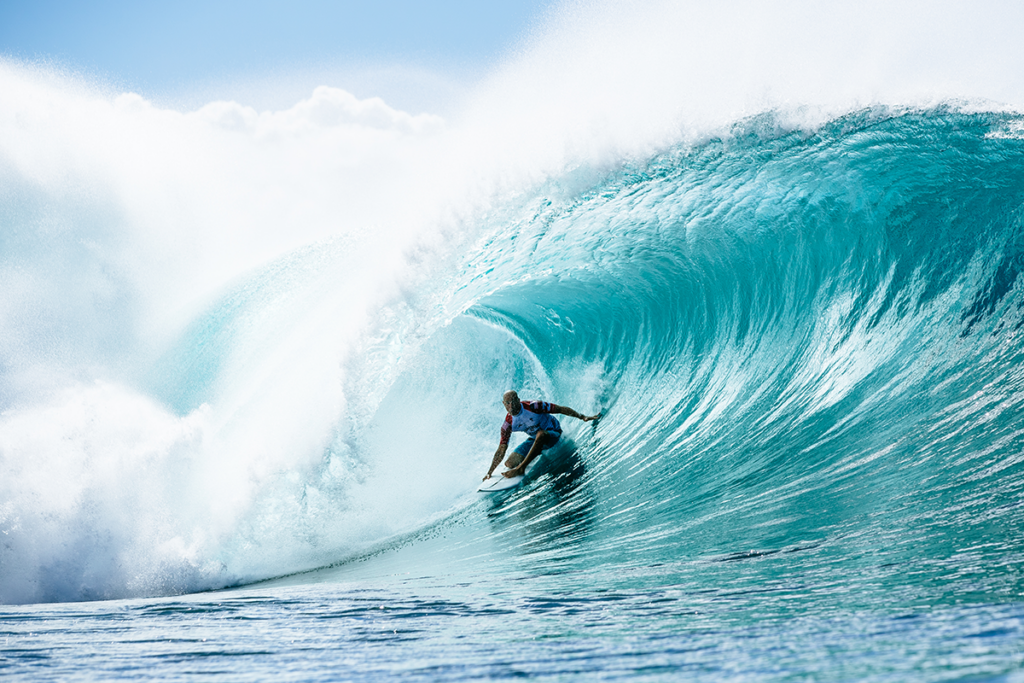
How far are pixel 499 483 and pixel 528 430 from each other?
2.02ft

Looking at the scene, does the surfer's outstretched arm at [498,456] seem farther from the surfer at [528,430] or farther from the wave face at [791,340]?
the wave face at [791,340]

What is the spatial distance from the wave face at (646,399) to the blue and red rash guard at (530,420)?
0.42m

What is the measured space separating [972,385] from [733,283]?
2848 mm

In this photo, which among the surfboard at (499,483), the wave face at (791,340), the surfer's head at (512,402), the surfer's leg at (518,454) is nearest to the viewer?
the wave face at (791,340)

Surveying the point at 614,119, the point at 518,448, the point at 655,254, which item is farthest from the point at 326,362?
the point at 614,119

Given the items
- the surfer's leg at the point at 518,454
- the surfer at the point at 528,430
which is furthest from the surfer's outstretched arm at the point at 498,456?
the surfer's leg at the point at 518,454

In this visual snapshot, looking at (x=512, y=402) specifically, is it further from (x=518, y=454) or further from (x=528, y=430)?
(x=518, y=454)

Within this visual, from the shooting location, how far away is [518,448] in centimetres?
684

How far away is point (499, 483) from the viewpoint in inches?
259

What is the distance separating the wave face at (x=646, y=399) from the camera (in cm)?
439

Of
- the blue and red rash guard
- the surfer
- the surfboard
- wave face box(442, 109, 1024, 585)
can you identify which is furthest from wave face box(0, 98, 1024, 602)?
the blue and red rash guard

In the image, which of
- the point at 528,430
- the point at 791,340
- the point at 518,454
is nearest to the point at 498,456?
the point at 518,454

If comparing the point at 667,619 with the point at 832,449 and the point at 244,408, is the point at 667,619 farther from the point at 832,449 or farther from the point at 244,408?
the point at 244,408

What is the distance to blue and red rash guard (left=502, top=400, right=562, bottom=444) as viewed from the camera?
6551 millimetres
